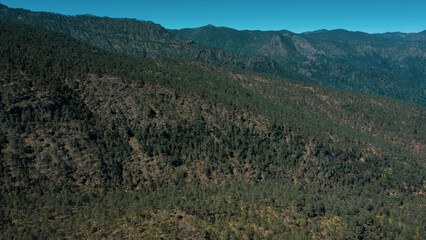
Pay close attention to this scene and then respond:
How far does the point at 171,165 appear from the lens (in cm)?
11450

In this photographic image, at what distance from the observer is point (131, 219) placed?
81.1 meters

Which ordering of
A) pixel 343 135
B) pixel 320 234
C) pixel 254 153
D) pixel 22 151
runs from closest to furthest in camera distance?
pixel 320 234 → pixel 22 151 → pixel 254 153 → pixel 343 135

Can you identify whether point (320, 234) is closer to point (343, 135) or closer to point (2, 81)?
point (343, 135)

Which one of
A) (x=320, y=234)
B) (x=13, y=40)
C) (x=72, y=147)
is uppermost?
(x=13, y=40)

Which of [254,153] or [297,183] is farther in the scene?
[254,153]

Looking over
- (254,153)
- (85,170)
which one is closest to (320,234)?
(254,153)

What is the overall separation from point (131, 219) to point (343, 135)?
13140 cm

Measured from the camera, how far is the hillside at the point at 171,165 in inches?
3211

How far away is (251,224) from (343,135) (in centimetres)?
10450

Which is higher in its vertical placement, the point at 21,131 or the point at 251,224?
the point at 21,131

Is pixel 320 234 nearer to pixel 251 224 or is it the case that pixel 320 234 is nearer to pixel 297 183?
pixel 251 224

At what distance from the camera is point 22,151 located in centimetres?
9812

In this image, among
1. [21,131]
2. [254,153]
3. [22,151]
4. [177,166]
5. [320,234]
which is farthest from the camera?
[254,153]

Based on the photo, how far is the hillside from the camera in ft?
268
